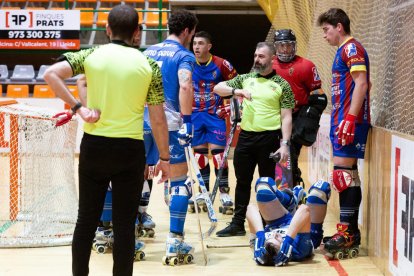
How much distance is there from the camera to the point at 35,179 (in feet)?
19.6

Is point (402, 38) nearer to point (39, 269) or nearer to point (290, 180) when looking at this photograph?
point (290, 180)

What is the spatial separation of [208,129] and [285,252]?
2569 mm

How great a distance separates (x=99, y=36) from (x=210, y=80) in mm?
8851

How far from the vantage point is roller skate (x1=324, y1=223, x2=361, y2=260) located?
5355 millimetres

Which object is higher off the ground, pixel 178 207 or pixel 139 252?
pixel 178 207

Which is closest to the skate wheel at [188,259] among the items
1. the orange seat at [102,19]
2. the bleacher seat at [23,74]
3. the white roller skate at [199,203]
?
the white roller skate at [199,203]

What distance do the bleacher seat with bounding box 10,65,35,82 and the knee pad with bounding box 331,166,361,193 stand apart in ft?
33.1

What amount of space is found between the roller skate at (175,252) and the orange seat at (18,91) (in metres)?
9.26

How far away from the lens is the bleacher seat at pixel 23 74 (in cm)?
1445

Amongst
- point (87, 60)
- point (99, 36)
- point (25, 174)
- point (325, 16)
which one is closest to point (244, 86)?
point (325, 16)

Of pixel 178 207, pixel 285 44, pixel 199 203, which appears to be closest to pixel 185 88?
pixel 178 207

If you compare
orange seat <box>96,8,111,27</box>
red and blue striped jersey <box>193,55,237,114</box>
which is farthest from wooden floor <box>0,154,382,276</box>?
orange seat <box>96,8,111,27</box>

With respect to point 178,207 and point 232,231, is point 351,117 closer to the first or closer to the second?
point 178,207

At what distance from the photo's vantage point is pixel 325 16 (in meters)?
5.56
